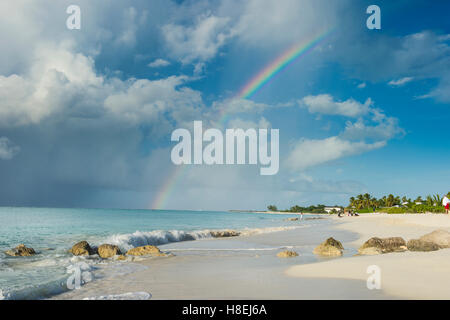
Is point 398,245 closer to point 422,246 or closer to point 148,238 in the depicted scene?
point 422,246

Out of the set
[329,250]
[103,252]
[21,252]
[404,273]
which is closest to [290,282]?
[404,273]

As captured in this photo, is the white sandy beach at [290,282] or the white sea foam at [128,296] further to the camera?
the white sea foam at [128,296]

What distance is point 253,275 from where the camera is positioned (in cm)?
1234

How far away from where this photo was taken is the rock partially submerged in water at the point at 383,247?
18109 millimetres

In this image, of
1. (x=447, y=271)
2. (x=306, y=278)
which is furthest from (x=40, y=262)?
(x=447, y=271)

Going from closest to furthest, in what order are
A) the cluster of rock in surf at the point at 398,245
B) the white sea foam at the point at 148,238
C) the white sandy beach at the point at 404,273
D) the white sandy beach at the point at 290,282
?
the white sandy beach at the point at 404,273, the white sandy beach at the point at 290,282, the cluster of rock in surf at the point at 398,245, the white sea foam at the point at 148,238

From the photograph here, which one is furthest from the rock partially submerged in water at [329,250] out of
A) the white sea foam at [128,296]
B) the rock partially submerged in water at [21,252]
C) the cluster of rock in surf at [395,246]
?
the rock partially submerged in water at [21,252]

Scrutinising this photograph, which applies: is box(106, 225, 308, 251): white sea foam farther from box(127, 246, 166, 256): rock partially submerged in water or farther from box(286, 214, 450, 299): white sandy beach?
box(286, 214, 450, 299): white sandy beach

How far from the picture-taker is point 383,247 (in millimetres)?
18672

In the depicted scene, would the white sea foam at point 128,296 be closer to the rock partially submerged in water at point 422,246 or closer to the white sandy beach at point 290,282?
the white sandy beach at point 290,282

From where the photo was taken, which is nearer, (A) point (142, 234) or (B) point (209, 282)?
(B) point (209, 282)
